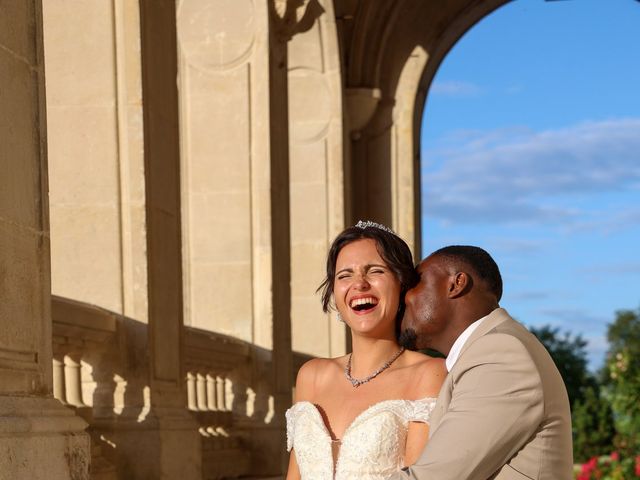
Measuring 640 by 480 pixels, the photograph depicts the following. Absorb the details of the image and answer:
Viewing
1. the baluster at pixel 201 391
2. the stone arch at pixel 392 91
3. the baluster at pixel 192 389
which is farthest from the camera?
the stone arch at pixel 392 91

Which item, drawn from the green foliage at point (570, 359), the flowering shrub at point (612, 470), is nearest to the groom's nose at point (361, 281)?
the flowering shrub at point (612, 470)

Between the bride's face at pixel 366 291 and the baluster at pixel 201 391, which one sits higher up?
the baluster at pixel 201 391

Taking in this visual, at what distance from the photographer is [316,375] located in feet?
16.5

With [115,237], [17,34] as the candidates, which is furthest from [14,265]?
[115,237]

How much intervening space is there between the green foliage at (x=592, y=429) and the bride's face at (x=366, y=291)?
896 inches

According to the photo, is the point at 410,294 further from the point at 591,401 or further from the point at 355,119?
the point at 591,401

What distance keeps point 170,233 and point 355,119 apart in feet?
42.9

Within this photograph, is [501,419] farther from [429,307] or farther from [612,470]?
[612,470]

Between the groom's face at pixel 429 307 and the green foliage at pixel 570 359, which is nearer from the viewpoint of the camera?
the groom's face at pixel 429 307

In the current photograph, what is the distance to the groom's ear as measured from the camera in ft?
12.1

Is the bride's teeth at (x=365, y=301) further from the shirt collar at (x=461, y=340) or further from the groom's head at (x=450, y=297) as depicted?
the shirt collar at (x=461, y=340)

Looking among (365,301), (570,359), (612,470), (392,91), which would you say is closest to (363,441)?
(365,301)

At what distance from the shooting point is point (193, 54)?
1314 cm

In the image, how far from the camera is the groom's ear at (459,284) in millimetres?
3694
